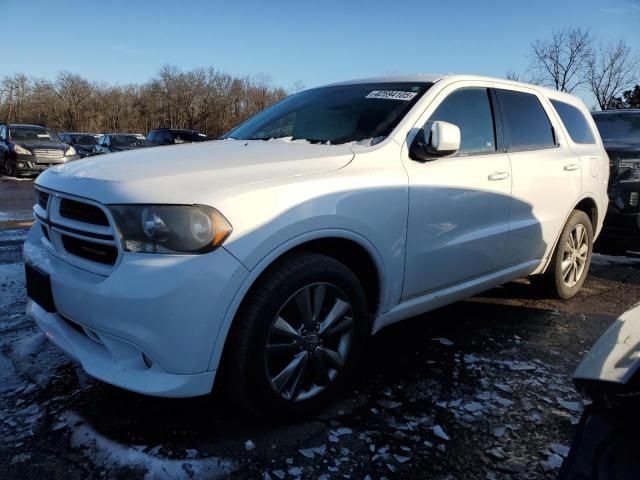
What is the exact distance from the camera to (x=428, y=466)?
2.13m

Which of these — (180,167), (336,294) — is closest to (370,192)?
(336,294)

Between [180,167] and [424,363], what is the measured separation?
1828 millimetres

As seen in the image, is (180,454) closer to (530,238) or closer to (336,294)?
(336,294)

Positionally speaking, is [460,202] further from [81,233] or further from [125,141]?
[125,141]

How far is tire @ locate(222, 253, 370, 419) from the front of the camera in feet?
6.97

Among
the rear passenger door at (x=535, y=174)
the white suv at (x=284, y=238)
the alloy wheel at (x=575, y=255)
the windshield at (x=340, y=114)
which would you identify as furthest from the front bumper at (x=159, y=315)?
the alloy wheel at (x=575, y=255)

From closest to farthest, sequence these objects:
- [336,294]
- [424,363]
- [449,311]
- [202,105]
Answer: [336,294] → [424,363] → [449,311] → [202,105]

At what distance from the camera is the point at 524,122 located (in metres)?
3.75

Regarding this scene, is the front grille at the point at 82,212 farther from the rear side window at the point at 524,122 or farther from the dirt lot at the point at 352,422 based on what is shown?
the rear side window at the point at 524,122

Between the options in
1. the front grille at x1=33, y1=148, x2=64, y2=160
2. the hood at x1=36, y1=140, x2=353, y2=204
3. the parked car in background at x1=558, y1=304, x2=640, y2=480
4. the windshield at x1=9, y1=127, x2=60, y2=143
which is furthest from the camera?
the windshield at x1=9, y1=127, x2=60, y2=143

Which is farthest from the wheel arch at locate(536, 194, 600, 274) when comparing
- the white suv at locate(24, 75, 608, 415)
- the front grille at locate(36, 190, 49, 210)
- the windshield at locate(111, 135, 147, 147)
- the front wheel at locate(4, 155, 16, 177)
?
the windshield at locate(111, 135, 147, 147)

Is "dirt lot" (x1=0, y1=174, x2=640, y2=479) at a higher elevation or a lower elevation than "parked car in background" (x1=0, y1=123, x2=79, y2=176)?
lower

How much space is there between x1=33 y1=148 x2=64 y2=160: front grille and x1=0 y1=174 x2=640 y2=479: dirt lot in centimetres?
1334

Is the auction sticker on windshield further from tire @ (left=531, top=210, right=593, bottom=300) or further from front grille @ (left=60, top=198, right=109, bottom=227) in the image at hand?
tire @ (left=531, top=210, right=593, bottom=300)
